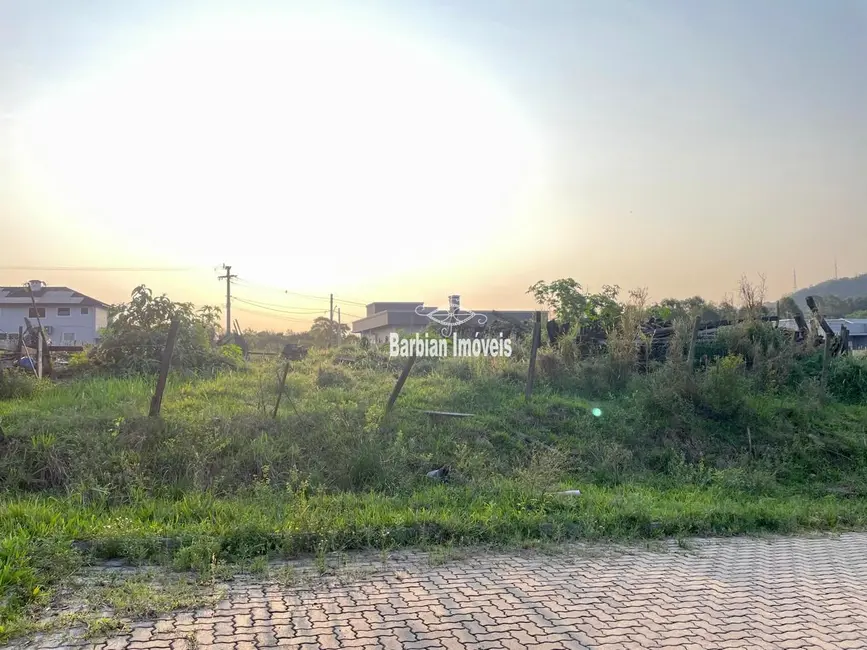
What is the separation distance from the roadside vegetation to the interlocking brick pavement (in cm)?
76

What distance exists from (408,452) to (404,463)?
30 cm

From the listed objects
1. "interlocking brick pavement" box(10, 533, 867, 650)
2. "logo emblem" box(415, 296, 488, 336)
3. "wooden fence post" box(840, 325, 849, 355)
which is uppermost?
"logo emblem" box(415, 296, 488, 336)

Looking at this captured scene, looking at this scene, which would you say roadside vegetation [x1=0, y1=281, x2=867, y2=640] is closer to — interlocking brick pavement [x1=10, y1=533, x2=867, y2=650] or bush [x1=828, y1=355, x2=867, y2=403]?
bush [x1=828, y1=355, x2=867, y2=403]

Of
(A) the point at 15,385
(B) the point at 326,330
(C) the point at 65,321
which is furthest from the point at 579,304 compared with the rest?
(C) the point at 65,321

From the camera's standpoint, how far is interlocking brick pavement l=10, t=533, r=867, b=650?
3.72 m

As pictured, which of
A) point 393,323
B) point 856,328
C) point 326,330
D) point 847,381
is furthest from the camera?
point 326,330

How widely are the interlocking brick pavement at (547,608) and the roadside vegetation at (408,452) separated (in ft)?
2.49

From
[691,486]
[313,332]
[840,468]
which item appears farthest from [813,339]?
[313,332]

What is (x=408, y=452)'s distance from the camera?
27.6 ft

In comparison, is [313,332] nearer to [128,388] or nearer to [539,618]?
[128,388]

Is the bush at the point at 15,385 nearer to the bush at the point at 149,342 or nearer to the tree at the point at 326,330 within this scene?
the bush at the point at 149,342

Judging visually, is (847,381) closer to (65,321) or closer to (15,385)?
(15,385)

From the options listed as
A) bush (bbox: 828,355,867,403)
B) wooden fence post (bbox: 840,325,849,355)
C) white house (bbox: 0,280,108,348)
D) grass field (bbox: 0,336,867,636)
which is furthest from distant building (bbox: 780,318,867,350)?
white house (bbox: 0,280,108,348)

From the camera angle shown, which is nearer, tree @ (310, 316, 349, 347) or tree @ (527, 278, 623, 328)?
tree @ (527, 278, 623, 328)
